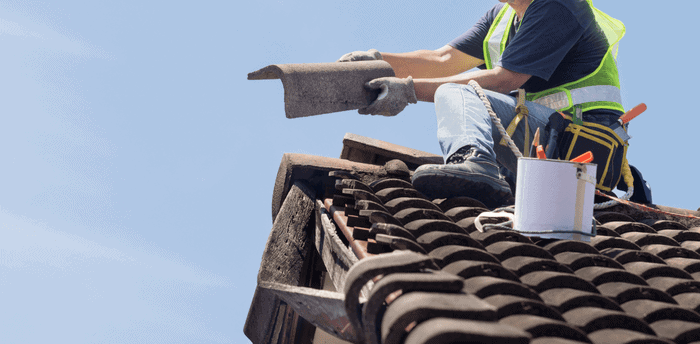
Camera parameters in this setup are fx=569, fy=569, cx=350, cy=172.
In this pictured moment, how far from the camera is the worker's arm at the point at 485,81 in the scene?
13.1 ft

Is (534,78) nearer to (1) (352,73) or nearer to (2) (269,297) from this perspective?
(1) (352,73)

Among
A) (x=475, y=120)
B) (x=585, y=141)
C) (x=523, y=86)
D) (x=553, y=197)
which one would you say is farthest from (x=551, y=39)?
(x=553, y=197)

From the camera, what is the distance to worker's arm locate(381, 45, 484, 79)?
225 inches

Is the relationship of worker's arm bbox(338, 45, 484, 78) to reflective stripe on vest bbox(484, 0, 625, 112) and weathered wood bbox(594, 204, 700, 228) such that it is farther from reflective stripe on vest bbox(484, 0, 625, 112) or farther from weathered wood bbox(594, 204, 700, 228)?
weathered wood bbox(594, 204, 700, 228)

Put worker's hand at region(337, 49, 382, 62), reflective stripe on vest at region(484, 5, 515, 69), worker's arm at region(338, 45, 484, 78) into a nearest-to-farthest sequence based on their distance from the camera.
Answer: worker's hand at region(337, 49, 382, 62)
reflective stripe on vest at region(484, 5, 515, 69)
worker's arm at region(338, 45, 484, 78)

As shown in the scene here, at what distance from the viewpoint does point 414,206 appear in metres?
2.93

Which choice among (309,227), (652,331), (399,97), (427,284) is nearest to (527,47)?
(399,97)

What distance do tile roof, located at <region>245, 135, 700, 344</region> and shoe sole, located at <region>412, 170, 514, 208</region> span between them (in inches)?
3.7

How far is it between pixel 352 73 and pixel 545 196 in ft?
6.18

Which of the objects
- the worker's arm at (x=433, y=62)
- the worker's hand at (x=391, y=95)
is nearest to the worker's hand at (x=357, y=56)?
the worker's hand at (x=391, y=95)

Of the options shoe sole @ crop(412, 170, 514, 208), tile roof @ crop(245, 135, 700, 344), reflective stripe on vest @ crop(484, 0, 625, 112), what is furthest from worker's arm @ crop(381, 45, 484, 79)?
shoe sole @ crop(412, 170, 514, 208)

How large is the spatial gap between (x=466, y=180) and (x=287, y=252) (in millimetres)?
1211

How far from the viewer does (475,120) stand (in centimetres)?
359

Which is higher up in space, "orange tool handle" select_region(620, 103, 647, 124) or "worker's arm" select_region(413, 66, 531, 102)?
"worker's arm" select_region(413, 66, 531, 102)
